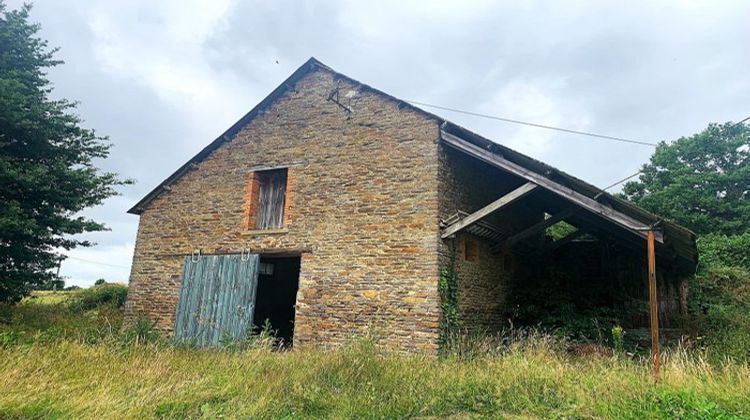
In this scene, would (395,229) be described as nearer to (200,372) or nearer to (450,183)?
(450,183)

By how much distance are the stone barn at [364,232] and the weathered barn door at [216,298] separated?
32mm

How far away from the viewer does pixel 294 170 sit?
1118 cm

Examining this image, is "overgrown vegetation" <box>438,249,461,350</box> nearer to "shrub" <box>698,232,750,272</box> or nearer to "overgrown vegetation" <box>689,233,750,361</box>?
"overgrown vegetation" <box>689,233,750,361</box>

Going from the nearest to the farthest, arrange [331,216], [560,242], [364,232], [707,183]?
[364,232]
[331,216]
[560,242]
[707,183]

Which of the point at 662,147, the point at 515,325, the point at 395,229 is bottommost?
the point at 515,325

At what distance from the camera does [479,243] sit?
10.7 meters

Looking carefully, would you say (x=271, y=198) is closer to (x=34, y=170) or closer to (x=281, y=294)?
(x=281, y=294)

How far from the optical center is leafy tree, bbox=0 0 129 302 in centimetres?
1273

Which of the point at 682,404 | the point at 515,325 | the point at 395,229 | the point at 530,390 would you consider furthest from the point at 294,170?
the point at 682,404

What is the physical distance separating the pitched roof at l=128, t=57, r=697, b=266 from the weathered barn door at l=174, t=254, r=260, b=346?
273cm

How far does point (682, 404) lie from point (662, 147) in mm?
24793

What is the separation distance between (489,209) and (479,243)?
6.43 ft

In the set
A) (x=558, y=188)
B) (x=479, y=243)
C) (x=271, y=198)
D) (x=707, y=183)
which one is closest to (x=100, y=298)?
(x=271, y=198)

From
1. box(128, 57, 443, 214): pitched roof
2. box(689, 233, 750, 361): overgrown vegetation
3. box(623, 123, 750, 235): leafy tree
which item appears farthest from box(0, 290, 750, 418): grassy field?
box(623, 123, 750, 235): leafy tree
